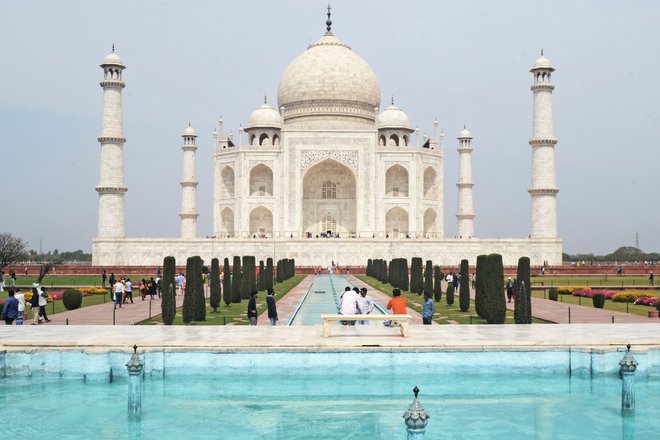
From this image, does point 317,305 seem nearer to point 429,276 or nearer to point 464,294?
point 464,294

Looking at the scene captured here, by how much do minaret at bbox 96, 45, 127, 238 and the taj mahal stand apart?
0.04m

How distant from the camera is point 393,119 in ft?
129

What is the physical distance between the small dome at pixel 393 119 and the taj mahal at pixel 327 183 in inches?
2.1

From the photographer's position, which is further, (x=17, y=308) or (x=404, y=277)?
(x=404, y=277)

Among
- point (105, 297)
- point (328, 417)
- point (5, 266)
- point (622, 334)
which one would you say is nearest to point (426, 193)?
point (5, 266)

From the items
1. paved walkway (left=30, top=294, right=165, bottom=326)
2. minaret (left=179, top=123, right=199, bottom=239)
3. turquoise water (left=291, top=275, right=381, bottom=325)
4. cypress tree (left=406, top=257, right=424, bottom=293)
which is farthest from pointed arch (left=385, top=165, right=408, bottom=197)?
paved walkway (left=30, top=294, right=165, bottom=326)

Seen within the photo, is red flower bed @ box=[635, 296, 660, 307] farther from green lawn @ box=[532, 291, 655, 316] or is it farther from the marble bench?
the marble bench

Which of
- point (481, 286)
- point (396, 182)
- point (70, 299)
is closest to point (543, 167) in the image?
point (396, 182)

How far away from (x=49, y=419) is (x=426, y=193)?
32898mm

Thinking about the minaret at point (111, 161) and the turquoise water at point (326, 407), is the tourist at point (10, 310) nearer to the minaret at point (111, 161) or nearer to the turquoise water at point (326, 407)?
the turquoise water at point (326, 407)

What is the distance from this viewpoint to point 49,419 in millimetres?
6574

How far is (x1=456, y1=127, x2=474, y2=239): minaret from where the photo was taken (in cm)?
3747

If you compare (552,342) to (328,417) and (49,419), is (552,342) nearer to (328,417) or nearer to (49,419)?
(328,417)

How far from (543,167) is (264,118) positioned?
15.0 metres
